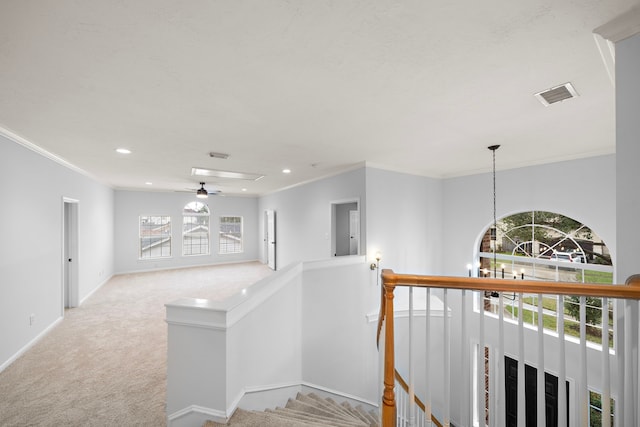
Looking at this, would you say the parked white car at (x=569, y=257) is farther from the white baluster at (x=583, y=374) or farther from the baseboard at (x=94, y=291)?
the baseboard at (x=94, y=291)

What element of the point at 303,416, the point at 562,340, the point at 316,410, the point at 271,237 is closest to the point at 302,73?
the point at 562,340

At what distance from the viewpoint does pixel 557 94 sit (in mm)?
2098

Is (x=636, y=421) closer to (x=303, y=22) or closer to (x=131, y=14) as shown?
(x=303, y=22)

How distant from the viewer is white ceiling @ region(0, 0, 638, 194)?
130 centimetres

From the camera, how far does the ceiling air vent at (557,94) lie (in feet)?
6.57

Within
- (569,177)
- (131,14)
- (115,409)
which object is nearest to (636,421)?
(131,14)

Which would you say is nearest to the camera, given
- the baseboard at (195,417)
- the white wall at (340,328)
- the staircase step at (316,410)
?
the baseboard at (195,417)

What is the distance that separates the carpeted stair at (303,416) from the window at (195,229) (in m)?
7.26

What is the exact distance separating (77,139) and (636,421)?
5.27m

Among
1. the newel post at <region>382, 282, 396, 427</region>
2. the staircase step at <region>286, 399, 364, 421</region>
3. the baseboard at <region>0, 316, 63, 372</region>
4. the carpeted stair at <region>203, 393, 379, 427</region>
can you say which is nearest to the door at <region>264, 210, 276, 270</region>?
the baseboard at <region>0, 316, 63, 372</region>

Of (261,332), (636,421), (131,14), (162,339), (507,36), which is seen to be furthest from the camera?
(162,339)

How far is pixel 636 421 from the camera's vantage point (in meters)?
1.16

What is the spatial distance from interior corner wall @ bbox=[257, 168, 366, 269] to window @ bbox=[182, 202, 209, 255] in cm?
260

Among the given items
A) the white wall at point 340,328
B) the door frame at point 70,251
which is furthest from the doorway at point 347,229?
the door frame at point 70,251
